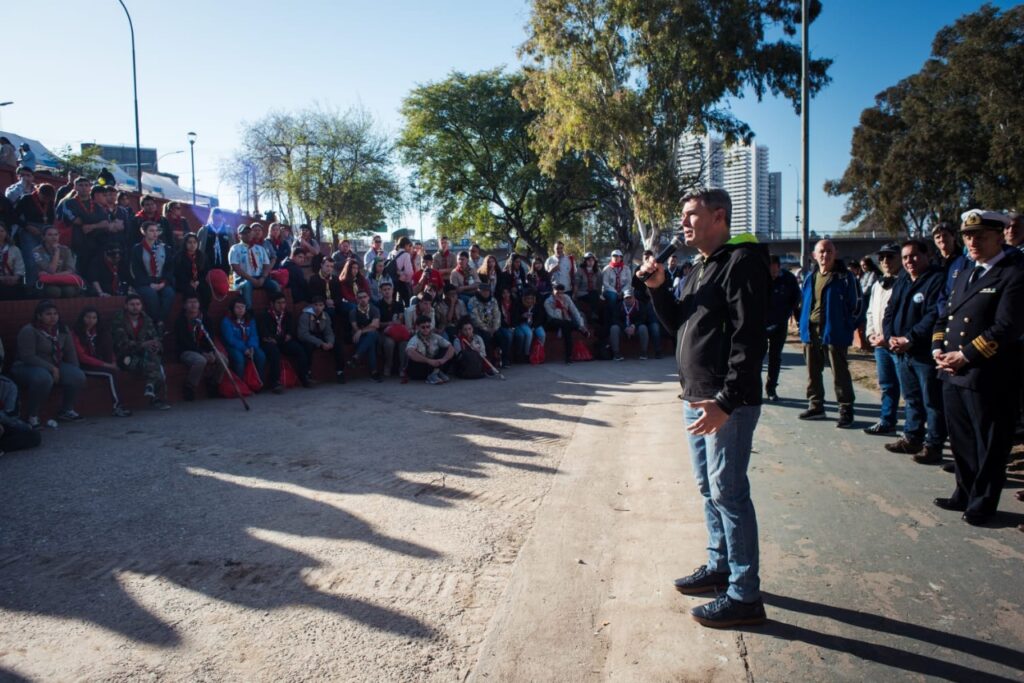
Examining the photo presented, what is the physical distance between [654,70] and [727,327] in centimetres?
2160

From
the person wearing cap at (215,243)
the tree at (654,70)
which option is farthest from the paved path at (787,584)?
the tree at (654,70)

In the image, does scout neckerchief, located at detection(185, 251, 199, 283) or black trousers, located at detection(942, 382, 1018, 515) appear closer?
black trousers, located at detection(942, 382, 1018, 515)

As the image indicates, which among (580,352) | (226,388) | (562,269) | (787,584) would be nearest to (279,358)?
(226,388)

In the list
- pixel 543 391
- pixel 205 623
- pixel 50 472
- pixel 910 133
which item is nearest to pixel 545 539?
pixel 205 623

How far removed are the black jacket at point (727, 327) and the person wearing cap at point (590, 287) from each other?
35.2 feet

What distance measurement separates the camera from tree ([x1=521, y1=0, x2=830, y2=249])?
2172 cm

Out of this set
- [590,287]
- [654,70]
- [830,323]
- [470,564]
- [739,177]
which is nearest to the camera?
[470,564]

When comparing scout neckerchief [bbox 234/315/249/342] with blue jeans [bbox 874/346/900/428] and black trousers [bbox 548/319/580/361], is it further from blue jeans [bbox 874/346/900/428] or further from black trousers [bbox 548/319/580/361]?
blue jeans [bbox 874/346/900/428]

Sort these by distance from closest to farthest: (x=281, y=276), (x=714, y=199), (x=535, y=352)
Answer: (x=714, y=199)
(x=281, y=276)
(x=535, y=352)

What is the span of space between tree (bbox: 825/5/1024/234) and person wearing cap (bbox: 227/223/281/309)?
121 ft

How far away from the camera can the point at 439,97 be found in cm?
3909

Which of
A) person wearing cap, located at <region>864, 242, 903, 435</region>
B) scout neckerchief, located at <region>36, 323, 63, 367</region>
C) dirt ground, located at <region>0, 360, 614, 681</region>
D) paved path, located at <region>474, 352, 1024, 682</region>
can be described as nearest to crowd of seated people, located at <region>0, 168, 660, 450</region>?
scout neckerchief, located at <region>36, 323, 63, 367</region>

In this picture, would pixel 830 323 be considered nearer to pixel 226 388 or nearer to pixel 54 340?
pixel 226 388

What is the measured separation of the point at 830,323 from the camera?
732 centimetres
